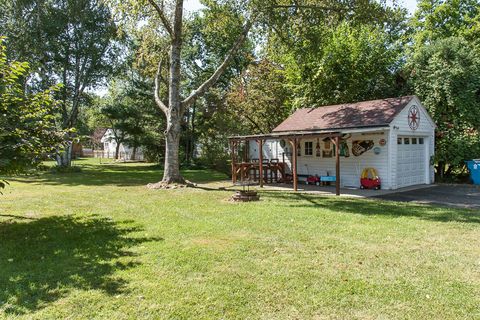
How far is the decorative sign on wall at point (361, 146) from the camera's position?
13797mm

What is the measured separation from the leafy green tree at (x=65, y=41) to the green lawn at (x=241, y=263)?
54.0 feet

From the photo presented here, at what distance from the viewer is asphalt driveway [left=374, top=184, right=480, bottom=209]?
1032 centimetres

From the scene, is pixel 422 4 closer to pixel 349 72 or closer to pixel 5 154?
pixel 349 72

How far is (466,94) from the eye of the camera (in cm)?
1479

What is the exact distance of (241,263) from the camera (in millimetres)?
4984

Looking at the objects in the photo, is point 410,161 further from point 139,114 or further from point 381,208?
point 139,114

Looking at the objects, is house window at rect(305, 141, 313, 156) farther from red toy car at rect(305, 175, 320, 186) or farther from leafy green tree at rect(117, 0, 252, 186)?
leafy green tree at rect(117, 0, 252, 186)

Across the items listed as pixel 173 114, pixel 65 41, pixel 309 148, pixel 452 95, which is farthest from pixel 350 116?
pixel 65 41

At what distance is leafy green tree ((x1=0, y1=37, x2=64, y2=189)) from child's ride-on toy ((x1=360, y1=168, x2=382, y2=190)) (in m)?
10.9

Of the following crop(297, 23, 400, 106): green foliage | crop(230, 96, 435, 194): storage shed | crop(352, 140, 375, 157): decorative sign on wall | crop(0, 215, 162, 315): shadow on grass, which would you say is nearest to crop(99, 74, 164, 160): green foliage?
crop(230, 96, 435, 194): storage shed

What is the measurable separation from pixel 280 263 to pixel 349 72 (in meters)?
16.3

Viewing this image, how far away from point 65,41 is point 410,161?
21.8 m

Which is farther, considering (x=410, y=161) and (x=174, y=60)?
(x=410, y=161)

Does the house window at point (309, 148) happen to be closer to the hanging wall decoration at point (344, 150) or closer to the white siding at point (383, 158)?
the white siding at point (383, 158)
